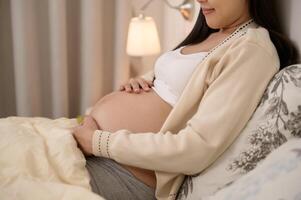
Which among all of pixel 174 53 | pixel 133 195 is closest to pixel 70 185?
pixel 133 195

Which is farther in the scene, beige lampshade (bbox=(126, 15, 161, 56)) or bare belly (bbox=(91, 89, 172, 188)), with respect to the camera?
beige lampshade (bbox=(126, 15, 161, 56))

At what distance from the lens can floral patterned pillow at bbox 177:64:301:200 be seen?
873mm

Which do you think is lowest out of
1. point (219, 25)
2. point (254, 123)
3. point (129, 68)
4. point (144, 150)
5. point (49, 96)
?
point (49, 96)

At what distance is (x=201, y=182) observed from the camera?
0.97m

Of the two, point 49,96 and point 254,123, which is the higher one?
point 254,123

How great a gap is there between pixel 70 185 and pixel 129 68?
136 centimetres

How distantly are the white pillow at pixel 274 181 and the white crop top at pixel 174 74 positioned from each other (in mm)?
464

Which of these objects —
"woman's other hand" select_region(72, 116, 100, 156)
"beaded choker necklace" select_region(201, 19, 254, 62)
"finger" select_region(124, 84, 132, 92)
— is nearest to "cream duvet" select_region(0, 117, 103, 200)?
"woman's other hand" select_region(72, 116, 100, 156)

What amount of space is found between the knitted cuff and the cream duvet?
0.15ft

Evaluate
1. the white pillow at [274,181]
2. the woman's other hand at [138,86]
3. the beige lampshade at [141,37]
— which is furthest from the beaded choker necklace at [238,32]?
the beige lampshade at [141,37]

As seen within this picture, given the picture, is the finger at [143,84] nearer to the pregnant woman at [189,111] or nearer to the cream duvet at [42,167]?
the pregnant woman at [189,111]

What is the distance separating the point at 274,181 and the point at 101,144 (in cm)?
53

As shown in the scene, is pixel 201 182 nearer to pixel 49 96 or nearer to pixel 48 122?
pixel 48 122

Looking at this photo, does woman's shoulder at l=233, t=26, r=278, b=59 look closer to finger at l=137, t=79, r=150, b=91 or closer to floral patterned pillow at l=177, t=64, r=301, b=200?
floral patterned pillow at l=177, t=64, r=301, b=200
